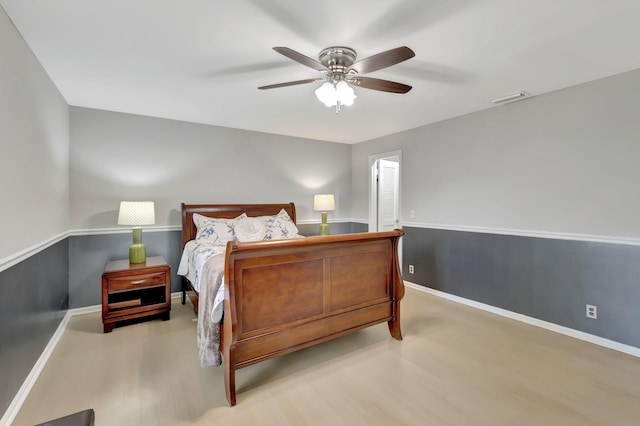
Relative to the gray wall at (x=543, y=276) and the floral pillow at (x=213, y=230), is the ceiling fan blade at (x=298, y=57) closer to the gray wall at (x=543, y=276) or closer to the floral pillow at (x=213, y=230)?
the floral pillow at (x=213, y=230)

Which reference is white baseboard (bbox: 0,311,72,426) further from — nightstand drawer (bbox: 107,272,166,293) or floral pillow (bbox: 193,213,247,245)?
floral pillow (bbox: 193,213,247,245)

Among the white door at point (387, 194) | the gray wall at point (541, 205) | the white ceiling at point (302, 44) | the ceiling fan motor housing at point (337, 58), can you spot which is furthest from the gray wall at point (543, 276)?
the ceiling fan motor housing at point (337, 58)

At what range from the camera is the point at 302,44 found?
2.07 meters

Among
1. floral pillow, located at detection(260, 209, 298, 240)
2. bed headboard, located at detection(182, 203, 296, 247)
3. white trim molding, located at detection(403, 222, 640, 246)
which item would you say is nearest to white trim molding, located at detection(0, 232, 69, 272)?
bed headboard, located at detection(182, 203, 296, 247)

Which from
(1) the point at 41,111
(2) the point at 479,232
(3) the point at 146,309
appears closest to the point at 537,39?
(2) the point at 479,232

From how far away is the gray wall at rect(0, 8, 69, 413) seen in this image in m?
1.70

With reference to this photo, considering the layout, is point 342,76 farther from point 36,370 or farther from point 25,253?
point 36,370

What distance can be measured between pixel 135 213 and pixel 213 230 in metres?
Result: 0.85

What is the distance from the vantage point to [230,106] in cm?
337

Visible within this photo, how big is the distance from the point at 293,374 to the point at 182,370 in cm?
89

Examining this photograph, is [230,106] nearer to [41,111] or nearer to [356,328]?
[41,111]

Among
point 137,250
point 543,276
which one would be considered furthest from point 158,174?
point 543,276

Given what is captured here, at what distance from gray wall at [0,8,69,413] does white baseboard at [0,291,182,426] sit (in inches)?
2.3

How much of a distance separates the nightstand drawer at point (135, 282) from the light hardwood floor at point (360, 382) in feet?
1.46
